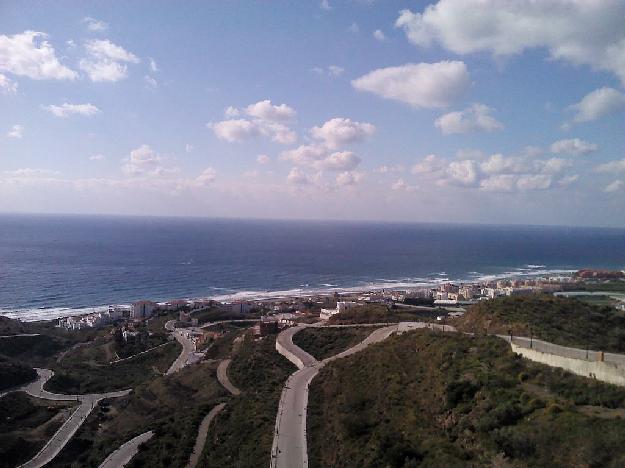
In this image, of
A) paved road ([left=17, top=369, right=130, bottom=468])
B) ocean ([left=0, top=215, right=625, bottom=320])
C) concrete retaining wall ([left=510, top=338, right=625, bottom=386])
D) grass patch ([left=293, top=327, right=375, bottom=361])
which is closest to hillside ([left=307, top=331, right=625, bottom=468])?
concrete retaining wall ([left=510, top=338, right=625, bottom=386])

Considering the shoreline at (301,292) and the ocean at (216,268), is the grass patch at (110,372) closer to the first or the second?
the shoreline at (301,292)

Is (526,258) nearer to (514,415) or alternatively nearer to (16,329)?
(16,329)

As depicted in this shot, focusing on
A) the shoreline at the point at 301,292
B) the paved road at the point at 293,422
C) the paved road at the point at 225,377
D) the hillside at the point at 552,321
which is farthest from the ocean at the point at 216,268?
the hillside at the point at 552,321

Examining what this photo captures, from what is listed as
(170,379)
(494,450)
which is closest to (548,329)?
(494,450)

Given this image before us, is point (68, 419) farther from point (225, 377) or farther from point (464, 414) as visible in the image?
point (464, 414)

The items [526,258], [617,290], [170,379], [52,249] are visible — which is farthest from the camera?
[526,258]

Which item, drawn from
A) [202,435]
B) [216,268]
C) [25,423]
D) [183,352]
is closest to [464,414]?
[202,435]

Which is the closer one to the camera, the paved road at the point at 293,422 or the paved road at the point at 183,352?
the paved road at the point at 293,422
